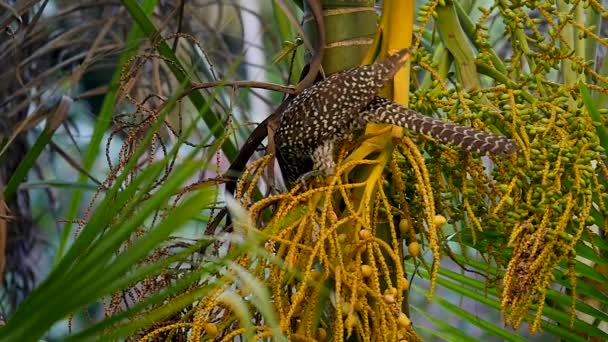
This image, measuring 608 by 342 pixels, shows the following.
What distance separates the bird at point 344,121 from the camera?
848mm

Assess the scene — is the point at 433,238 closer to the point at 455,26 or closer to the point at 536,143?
the point at 536,143

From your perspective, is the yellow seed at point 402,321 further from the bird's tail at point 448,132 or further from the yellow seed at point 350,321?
the bird's tail at point 448,132

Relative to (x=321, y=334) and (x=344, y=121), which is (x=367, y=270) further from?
(x=344, y=121)

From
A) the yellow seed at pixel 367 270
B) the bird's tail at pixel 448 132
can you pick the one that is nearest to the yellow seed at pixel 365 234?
the yellow seed at pixel 367 270

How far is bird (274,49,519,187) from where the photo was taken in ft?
2.78

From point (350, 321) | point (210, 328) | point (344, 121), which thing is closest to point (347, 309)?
point (350, 321)

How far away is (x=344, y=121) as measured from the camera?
1.01 meters

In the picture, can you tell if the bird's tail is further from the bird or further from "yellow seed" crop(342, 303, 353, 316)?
"yellow seed" crop(342, 303, 353, 316)

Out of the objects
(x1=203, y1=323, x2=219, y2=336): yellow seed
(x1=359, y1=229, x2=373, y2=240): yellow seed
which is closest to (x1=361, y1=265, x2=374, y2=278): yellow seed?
(x1=359, y1=229, x2=373, y2=240): yellow seed

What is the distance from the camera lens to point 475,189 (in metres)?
0.87

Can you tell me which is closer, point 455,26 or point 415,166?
point 415,166

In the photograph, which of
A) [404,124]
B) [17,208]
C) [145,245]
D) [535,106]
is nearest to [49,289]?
[145,245]

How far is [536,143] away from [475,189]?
0.25 feet

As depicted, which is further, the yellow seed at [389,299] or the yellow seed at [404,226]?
the yellow seed at [404,226]
